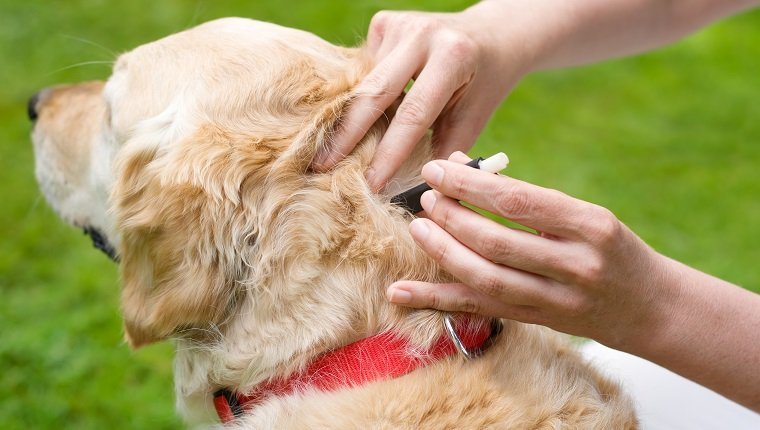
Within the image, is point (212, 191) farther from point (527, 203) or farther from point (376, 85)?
point (527, 203)

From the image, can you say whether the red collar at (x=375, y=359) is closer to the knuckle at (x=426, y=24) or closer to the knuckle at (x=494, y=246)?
the knuckle at (x=494, y=246)

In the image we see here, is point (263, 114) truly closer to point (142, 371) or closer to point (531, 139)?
point (142, 371)

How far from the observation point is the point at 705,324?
195 cm

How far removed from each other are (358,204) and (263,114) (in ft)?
1.14

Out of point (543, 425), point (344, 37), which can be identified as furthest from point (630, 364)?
point (344, 37)

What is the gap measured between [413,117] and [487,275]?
53 centimetres

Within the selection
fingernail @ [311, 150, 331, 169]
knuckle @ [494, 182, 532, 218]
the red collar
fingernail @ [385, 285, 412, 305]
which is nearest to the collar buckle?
the red collar

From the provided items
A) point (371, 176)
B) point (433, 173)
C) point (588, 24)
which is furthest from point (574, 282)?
point (588, 24)

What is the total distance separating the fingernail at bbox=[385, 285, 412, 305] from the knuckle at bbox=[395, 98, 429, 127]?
47cm

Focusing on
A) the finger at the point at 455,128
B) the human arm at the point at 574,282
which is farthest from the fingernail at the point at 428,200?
the finger at the point at 455,128

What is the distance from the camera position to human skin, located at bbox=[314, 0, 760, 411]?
1.74m

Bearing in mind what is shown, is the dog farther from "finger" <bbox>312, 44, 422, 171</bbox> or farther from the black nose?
the black nose

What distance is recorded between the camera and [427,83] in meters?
2.17

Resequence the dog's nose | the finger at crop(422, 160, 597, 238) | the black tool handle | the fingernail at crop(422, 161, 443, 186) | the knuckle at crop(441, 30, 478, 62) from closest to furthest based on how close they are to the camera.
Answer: the finger at crop(422, 160, 597, 238)
the fingernail at crop(422, 161, 443, 186)
the black tool handle
the knuckle at crop(441, 30, 478, 62)
the dog's nose
